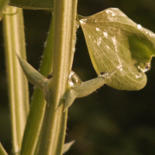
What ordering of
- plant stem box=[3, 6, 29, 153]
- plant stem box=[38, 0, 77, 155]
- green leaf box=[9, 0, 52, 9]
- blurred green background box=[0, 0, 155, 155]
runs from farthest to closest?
1. blurred green background box=[0, 0, 155, 155]
2. plant stem box=[3, 6, 29, 153]
3. green leaf box=[9, 0, 52, 9]
4. plant stem box=[38, 0, 77, 155]

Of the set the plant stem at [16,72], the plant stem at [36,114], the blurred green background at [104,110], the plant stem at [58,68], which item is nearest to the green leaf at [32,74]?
the plant stem at [58,68]

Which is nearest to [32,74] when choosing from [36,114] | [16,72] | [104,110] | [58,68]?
[58,68]

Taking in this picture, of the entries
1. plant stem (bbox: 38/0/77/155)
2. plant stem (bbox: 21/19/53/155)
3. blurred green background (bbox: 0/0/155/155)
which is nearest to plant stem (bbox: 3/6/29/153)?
plant stem (bbox: 21/19/53/155)

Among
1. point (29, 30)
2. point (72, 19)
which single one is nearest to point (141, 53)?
point (72, 19)

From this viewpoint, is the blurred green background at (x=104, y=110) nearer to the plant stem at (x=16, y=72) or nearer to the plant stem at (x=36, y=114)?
the plant stem at (x=16, y=72)

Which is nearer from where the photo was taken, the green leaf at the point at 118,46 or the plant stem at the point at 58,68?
the plant stem at the point at 58,68

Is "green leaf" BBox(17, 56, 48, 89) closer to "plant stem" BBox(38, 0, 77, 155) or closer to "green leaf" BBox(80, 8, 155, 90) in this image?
"plant stem" BBox(38, 0, 77, 155)

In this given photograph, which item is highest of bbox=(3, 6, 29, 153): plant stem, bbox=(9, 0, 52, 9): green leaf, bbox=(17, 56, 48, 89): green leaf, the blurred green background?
bbox=(9, 0, 52, 9): green leaf
